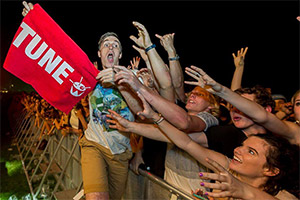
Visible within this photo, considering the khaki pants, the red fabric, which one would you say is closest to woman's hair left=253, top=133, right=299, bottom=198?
the khaki pants

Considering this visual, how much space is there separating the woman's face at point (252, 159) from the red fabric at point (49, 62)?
145 centimetres

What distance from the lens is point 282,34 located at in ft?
23.9

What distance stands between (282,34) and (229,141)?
7257 mm

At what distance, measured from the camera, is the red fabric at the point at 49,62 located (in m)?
1.91

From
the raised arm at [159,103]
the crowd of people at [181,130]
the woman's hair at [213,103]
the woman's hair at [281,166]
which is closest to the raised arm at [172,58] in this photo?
the crowd of people at [181,130]

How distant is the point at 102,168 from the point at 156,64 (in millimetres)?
1118

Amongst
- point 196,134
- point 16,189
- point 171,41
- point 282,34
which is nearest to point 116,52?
point 171,41

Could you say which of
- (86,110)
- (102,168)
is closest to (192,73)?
(102,168)

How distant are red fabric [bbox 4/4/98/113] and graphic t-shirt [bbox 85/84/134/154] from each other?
0.45 feet

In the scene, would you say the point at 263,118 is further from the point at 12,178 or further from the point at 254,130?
the point at 12,178

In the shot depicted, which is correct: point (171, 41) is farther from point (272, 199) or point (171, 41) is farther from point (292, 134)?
point (272, 199)

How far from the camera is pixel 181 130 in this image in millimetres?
1736

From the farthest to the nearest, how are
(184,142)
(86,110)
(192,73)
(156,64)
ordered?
(86,110), (156,64), (192,73), (184,142)

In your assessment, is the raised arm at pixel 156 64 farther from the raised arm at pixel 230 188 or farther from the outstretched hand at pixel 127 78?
the raised arm at pixel 230 188
